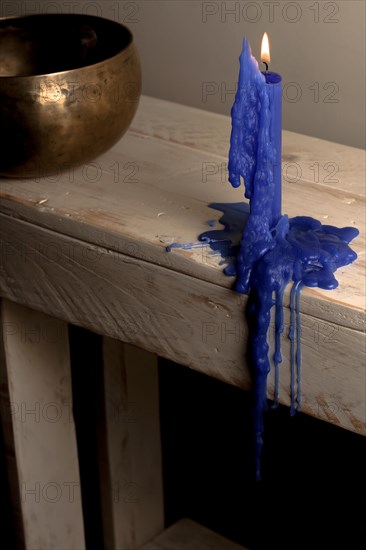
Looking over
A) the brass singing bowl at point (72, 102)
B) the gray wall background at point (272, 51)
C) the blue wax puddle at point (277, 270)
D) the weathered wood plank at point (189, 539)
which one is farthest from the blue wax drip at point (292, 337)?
the weathered wood plank at point (189, 539)

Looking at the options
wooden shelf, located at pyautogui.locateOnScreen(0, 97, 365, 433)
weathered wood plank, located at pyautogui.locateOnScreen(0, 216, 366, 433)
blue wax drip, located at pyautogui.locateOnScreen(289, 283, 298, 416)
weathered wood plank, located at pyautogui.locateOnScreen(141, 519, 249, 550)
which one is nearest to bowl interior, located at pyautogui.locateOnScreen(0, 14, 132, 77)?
wooden shelf, located at pyautogui.locateOnScreen(0, 97, 365, 433)

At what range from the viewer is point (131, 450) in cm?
150

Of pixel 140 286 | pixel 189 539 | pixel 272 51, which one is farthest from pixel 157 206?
pixel 189 539

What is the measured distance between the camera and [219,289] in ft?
2.98

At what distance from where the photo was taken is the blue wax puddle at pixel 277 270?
34.0 inches

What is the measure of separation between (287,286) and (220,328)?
0.32ft

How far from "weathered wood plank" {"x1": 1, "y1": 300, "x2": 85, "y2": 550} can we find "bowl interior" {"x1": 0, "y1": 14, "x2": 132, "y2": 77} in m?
0.31

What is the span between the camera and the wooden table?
889 mm

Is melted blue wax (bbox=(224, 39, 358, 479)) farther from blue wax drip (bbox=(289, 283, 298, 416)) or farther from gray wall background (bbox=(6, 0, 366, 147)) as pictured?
gray wall background (bbox=(6, 0, 366, 147))

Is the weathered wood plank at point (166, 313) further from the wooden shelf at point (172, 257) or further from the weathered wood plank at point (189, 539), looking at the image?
the weathered wood plank at point (189, 539)

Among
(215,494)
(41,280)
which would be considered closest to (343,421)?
(41,280)

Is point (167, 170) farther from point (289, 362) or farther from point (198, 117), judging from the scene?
point (289, 362)

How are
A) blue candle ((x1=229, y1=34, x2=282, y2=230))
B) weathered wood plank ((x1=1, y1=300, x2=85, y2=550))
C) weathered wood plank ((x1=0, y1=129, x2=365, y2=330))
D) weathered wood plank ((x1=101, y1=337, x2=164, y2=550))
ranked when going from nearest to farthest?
1. blue candle ((x1=229, y1=34, x2=282, y2=230))
2. weathered wood plank ((x1=0, y1=129, x2=365, y2=330))
3. weathered wood plank ((x1=1, y1=300, x2=85, y2=550))
4. weathered wood plank ((x1=101, y1=337, x2=164, y2=550))

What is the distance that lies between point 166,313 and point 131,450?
1.92ft
